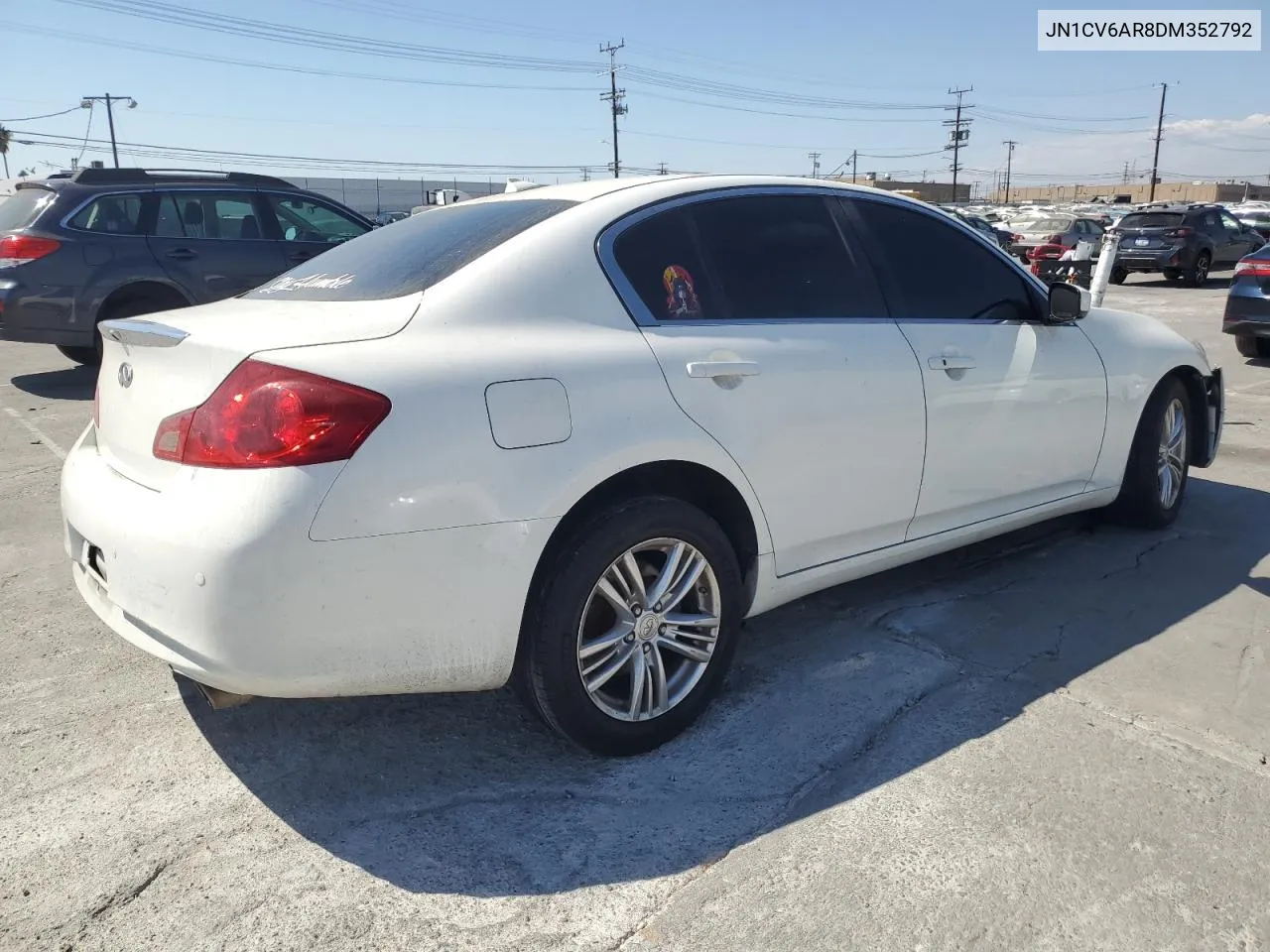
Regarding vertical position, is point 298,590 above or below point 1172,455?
above

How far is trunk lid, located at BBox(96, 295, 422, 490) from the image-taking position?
2.47 m

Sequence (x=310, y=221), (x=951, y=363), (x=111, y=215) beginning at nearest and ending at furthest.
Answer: (x=951, y=363), (x=111, y=215), (x=310, y=221)

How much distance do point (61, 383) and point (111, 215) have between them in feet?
5.48

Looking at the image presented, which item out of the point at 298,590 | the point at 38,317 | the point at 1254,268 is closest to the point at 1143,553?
the point at 298,590

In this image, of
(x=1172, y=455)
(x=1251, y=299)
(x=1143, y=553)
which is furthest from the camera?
(x=1251, y=299)

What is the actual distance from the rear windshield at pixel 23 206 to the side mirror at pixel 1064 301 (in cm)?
781

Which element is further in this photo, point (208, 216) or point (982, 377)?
point (208, 216)

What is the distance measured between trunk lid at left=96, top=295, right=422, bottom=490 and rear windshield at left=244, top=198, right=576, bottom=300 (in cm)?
11

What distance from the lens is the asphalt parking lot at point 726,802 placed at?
2.22 metres

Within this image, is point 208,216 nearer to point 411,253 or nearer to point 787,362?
point 411,253

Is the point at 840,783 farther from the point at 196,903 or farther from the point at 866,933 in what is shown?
the point at 196,903

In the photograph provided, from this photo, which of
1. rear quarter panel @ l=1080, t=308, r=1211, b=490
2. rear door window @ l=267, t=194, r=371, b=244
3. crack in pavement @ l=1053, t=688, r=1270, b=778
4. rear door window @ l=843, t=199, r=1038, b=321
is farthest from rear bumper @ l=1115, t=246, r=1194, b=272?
crack in pavement @ l=1053, t=688, r=1270, b=778

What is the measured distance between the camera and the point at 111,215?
838cm

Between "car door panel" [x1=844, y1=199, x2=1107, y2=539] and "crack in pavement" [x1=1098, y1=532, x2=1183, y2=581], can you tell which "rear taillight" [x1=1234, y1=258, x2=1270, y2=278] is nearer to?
"crack in pavement" [x1=1098, y1=532, x2=1183, y2=581]
